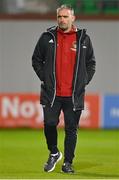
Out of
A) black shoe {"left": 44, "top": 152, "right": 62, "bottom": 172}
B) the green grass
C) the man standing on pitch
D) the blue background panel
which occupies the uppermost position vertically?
the man standing on pitch

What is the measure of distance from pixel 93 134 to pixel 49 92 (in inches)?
Result: 351

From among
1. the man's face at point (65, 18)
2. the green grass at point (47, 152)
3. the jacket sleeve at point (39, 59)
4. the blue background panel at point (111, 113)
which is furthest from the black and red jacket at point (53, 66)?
the blue background panel at point (111, 113)

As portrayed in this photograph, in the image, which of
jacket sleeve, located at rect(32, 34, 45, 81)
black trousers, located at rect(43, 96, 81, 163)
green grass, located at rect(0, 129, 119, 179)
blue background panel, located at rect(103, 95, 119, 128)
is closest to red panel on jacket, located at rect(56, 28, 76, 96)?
black trousers, located at rect(43, 96, 81, 163)

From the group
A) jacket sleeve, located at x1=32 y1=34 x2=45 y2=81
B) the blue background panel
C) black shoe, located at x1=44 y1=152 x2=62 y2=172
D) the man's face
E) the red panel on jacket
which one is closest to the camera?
the man's face

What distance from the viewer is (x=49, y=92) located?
10367 millimetres

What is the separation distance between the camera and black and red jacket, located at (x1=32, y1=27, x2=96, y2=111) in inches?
406

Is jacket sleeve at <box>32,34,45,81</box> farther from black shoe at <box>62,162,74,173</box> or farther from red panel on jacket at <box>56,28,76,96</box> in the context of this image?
black shoe at <box>62,162,74,173</box>

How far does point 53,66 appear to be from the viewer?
1030cm

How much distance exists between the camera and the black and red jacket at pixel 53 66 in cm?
1031

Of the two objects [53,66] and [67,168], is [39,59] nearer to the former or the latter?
[53,66]

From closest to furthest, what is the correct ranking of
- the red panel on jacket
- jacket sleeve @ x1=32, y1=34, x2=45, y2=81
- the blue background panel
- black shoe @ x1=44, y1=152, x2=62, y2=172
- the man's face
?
the man's face → the red panel on jacket → jacket sleeve @ x1=32, y1=34, x2=45, y2=81 → black shoe @ x1=44, y1=152, x2=62, y2=172 → the blue background panel

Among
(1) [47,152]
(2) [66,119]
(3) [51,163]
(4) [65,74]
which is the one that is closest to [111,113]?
(1) [47,152]

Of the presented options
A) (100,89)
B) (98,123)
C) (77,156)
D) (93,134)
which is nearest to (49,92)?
(77,156)

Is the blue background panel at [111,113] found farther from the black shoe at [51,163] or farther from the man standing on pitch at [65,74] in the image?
the man standing on pitch at [65,74]
